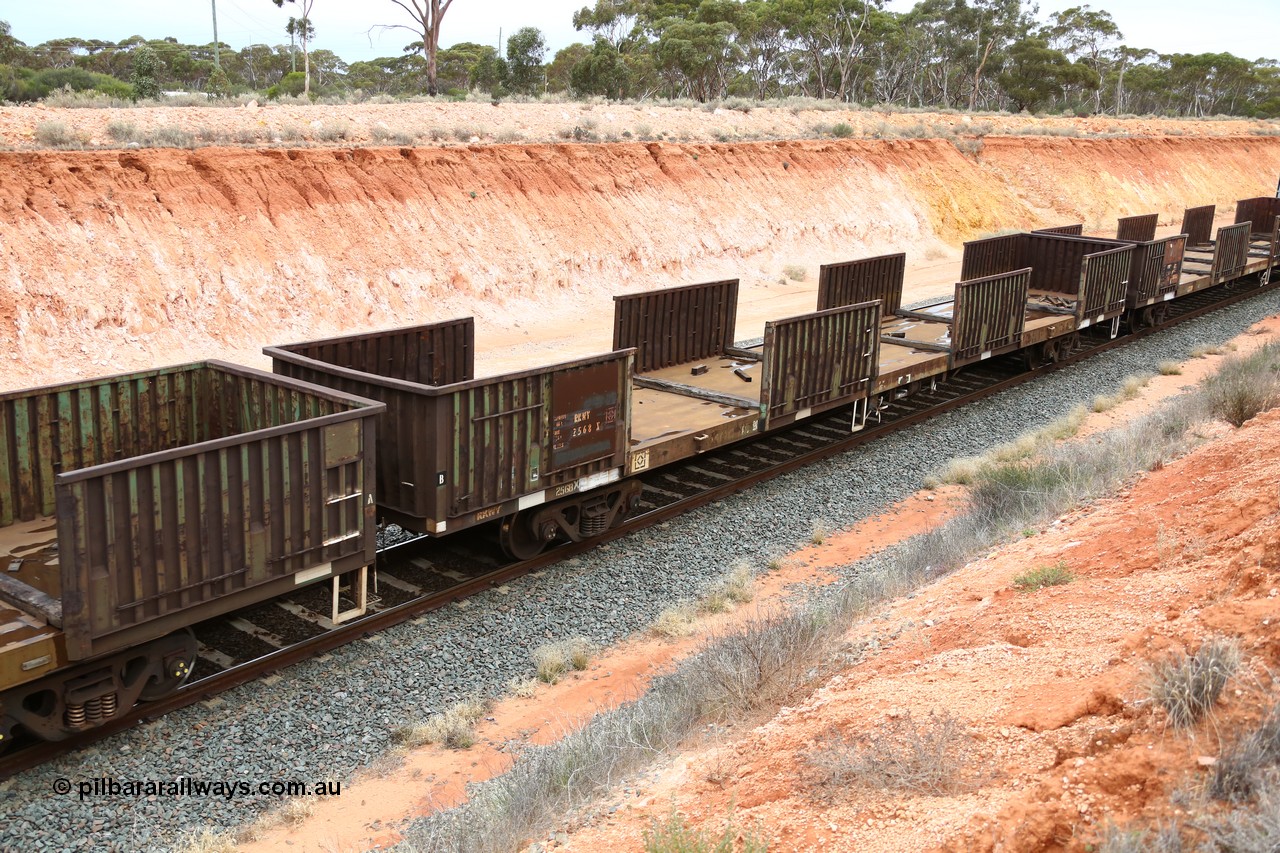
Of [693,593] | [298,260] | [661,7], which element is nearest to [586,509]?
[693,593]

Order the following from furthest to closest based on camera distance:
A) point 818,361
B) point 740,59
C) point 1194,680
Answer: point 740,59, point 818,361, point 1194,680

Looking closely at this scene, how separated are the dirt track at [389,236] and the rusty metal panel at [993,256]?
27.1 feet

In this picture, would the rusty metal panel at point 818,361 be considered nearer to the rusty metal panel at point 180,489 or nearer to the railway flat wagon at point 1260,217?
the rusty metal panel at point 180,489

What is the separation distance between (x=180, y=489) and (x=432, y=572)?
12.0 feet

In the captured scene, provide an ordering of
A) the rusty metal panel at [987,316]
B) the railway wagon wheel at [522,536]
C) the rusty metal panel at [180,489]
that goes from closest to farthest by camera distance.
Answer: the rusty metal panel at [180,489] < the railway wagon wheel at [522,536] < the rusty metal panel at [987,316]

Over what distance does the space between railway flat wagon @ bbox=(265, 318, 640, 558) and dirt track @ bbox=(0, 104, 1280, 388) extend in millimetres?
9299

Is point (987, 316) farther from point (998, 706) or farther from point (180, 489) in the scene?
point (180, 489)

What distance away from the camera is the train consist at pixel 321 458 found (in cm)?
737

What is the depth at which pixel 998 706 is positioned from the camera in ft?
20.3

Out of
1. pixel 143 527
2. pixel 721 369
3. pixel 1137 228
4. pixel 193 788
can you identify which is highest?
pixel 1137 228

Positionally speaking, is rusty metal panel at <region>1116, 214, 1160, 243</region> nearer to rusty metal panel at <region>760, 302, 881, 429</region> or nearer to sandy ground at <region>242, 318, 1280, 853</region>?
rusty metal panel at <region>760, 302, 881, 429</region>

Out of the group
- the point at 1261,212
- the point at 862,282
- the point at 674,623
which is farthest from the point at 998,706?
the point at 1261,212

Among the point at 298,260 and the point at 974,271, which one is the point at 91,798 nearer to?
the point at 298,260

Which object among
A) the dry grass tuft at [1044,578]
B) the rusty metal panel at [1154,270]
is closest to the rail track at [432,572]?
the dry grass tuft at [1044,578]
